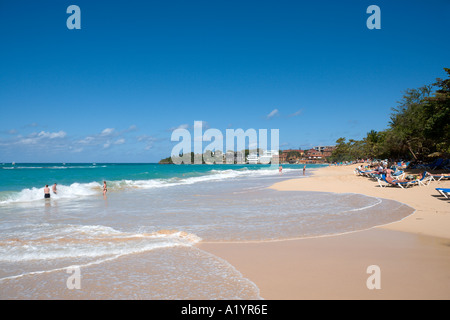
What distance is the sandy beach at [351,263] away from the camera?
159 inches

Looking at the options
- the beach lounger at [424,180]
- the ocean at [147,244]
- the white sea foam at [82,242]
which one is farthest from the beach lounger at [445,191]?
the white sea foam at [82,242]

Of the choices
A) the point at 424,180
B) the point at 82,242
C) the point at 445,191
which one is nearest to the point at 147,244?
the point at 82,242

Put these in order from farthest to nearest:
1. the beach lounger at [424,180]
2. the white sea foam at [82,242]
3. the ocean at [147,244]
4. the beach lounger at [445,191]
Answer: the beach lounger at [424,180], the beach lounger at [445,191], the white sea foam at [82,242], the ocean at [147,244]

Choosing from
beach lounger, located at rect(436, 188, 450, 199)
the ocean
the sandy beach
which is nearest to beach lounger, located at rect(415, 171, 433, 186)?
beach lounger, located at rect(436, 188, 450, 199)

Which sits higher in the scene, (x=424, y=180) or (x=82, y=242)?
(x=424, y=180)

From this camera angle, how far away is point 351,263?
5.16 meters

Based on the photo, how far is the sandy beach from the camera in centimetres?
403

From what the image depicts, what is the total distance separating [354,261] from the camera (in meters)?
5.26

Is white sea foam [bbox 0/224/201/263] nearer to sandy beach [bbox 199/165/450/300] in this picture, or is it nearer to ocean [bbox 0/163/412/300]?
ocean [bbox 0/163/412/300]

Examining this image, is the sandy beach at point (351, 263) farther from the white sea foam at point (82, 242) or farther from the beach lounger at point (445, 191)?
the beach lounger at point (445, 191)

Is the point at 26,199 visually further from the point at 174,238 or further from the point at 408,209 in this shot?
the point at 408,209

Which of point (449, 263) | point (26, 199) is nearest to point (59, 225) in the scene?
point (449, 263)

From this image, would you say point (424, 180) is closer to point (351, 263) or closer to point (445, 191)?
point (445, 191)

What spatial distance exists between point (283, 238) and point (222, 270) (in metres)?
2.54
